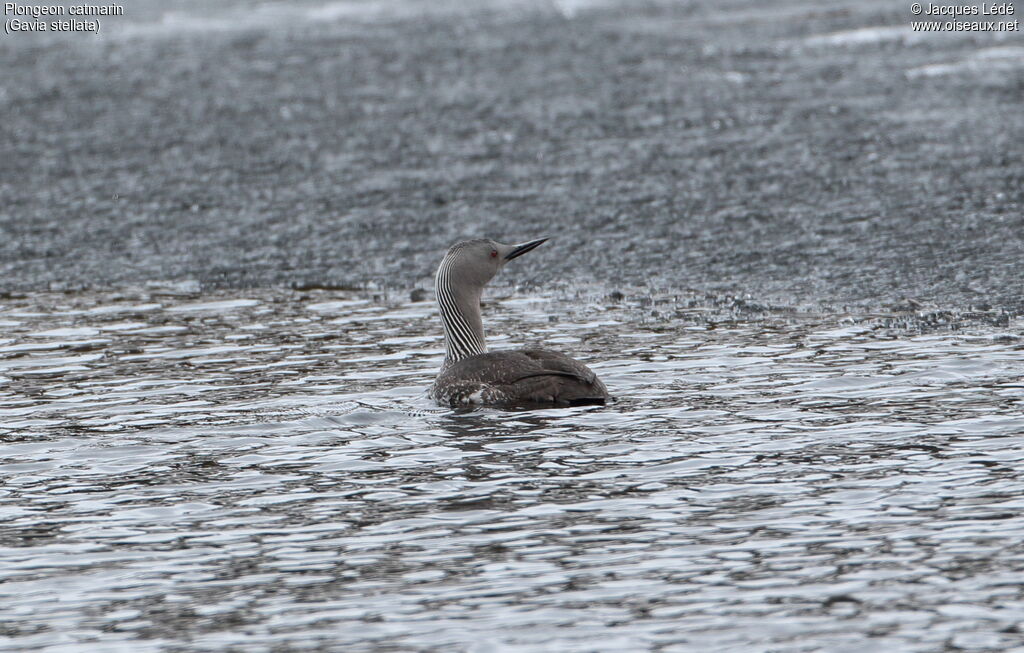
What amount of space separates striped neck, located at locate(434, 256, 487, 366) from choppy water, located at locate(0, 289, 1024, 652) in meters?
0.50

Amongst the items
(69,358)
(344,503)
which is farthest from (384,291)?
(344,503)

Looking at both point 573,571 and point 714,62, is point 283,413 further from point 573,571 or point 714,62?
point 714,62

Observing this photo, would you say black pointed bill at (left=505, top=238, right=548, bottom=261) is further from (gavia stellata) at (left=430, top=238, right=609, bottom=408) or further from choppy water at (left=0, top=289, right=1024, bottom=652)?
choppy water at (left=0, top=289, right=1024, bottom=652)

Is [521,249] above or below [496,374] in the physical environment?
above

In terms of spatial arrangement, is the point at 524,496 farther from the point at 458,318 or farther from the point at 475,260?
the point at 475,260

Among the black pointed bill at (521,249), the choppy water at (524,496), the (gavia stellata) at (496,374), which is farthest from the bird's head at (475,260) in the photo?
the choppy water at (524,496)

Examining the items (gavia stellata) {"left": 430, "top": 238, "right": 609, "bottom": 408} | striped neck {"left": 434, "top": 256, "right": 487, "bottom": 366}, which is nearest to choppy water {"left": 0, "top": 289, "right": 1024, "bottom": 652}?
(gavia stellata) {"left": 430, "top": 238, "right": 609, "bottom": 408}

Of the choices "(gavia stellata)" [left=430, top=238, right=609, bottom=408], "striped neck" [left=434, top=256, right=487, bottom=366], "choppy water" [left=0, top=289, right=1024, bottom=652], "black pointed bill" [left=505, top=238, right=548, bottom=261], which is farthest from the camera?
"black pointed bill" [left=505, top=238, right=548, bottom=261]

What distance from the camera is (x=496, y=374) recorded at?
1054 cm

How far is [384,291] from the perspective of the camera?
14727mm

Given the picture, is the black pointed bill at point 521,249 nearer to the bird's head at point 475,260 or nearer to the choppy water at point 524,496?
the bird's head at point 475,260

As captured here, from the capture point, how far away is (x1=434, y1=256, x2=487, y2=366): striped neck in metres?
11.4

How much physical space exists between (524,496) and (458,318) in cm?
340

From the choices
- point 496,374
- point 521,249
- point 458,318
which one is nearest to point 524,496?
point 496,374
